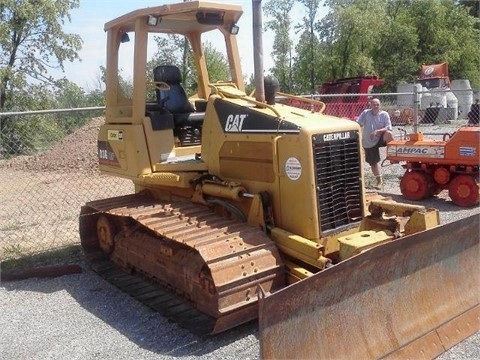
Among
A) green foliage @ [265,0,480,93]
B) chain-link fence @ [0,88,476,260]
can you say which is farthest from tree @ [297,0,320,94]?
chain-link fence @ [0,88,476,260]

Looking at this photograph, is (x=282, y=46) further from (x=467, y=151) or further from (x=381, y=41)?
(x=467, y=151)

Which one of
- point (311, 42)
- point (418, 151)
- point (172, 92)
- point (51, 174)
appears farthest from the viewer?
point (311, 42)

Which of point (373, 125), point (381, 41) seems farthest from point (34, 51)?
point (381, 41)

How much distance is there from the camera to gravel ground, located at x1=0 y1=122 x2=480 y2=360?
413cm

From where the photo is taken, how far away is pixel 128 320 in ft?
15.5

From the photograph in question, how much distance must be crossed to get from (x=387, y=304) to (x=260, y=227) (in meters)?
1.28

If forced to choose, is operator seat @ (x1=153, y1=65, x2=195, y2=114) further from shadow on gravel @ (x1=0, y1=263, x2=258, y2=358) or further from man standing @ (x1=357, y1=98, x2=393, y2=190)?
man standing @ (x1=357, y1=98, x2=393, y2=190)

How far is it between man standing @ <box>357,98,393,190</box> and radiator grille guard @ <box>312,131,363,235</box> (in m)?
5.08

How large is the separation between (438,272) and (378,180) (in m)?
5.81

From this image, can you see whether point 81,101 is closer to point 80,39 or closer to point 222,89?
point 80,39

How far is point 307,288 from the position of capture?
11.3 ft

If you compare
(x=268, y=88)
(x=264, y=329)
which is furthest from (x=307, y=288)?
(x=268, y=88)

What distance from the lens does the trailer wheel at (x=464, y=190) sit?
8453 mm

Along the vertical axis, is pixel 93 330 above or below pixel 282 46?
below
